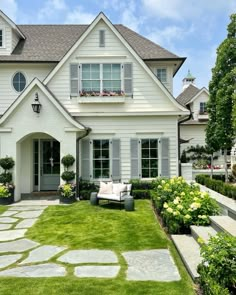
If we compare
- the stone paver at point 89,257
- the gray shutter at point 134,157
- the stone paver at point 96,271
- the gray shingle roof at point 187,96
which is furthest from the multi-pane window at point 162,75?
the gray shingle roof at point 187,96

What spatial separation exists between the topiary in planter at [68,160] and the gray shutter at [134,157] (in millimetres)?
3014

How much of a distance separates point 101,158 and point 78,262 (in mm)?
8949

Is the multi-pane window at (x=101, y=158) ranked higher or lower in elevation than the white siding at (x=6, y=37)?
lower

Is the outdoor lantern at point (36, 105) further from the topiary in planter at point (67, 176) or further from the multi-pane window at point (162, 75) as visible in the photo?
the multi-pane window at point (162, 75)

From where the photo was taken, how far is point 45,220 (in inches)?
377

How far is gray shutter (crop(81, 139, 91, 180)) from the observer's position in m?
14.4

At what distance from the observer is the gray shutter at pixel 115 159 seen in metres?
14.4

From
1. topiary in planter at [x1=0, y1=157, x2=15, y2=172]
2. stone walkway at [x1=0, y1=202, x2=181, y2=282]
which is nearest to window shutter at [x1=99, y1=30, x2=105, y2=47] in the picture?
topiary in planter at [x1=0, y1=157, x2=15, y2=172]

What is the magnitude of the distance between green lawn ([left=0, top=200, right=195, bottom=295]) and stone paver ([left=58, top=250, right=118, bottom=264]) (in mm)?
227

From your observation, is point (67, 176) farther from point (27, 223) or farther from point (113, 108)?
point (113, 108)

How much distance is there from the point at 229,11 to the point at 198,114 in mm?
12365

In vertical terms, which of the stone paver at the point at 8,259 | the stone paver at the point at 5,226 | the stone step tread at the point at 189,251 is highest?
the stone step tread at the point at 189,251

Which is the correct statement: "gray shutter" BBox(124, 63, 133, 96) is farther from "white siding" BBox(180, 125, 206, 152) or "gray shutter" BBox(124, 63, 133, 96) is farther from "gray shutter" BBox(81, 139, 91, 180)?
"white siding" BBox(180, 125, 206, 152)

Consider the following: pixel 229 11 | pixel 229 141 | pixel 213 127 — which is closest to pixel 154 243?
pixel 229 141
